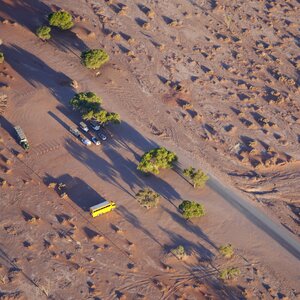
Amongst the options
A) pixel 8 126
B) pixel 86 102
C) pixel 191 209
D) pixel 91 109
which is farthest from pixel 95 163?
pixel 191 209

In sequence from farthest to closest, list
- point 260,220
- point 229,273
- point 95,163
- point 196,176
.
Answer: point 95,163
point 196,176
point 260,220
point 229,273

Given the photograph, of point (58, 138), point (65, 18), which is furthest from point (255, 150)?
point (65, 18)

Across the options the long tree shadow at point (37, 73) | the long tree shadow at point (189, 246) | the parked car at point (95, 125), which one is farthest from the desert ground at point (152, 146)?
the parked car at point (95, 125)

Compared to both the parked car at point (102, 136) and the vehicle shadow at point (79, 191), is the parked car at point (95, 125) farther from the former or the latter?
the vehicle shadow at point (79, 191)

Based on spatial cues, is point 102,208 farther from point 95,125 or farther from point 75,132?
point 95,125

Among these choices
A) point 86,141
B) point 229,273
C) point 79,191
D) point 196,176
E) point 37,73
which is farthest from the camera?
point 37,73

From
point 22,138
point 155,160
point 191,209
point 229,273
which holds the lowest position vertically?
point 229,273

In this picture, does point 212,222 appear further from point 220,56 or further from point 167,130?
point 220,56
